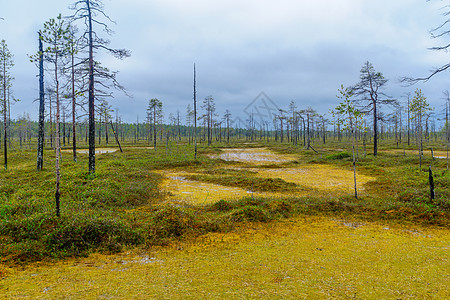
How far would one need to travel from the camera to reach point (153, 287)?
398 centimetres

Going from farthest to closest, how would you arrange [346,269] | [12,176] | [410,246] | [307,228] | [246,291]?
[12,176], [307,228], [410,246], [346,269], [246,291]

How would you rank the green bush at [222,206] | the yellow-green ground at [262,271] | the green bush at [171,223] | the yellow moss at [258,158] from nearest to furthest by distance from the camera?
the yellow-green ground at [262,271] < the green bush at [171,223] < the green bush at [222,206] < the yellow moss at [258,158]

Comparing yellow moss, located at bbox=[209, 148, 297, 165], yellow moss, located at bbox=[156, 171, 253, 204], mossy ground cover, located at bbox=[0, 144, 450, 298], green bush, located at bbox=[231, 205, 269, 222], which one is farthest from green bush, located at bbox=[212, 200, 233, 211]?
yellow moss, located at bbox=[209, 148, 297, 165]

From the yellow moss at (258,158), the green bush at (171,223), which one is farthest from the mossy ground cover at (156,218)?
the yellow moss at (258,158)

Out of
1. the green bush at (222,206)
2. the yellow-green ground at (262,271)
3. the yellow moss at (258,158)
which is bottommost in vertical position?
the yellow-green ground at (262,271)

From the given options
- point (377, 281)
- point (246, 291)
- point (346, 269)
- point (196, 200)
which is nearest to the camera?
point (246, 291)

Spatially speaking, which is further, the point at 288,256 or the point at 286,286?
the point at 288,256

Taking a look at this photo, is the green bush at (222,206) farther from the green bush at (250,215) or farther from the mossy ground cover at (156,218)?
the green bush at (250,215)

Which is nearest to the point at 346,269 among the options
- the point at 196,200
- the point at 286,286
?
the point at 286,286

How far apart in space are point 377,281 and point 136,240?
546 cm

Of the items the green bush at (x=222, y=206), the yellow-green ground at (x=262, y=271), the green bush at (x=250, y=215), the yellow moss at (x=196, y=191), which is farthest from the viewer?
the yellow moss at (x=196, y=191)

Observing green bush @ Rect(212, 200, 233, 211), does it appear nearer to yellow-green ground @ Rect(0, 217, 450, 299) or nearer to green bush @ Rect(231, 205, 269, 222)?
green bush @ Rect(231, 205, 269, 222)

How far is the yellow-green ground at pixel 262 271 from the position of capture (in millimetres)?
3816

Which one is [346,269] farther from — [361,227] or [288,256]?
[361,227]
